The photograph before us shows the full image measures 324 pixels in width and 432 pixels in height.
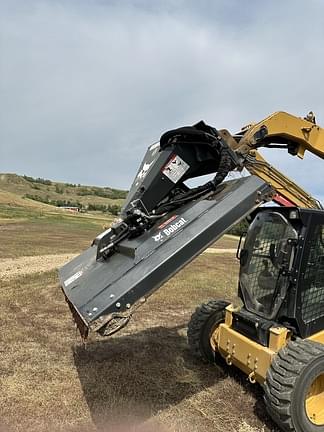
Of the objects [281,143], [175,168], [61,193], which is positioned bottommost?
[61,193]

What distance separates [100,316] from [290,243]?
2.02m

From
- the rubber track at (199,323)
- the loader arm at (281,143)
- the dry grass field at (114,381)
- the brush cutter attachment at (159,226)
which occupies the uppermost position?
the loader arm at (281,143)

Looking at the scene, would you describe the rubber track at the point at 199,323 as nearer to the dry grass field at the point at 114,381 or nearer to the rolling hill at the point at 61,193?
the dry grass field at the point at 114,381

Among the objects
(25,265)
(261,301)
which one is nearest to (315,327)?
(261,301)

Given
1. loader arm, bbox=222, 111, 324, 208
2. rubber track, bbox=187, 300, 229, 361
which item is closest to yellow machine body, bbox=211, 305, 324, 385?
rubber track, bbox=187, 300, 229, 361

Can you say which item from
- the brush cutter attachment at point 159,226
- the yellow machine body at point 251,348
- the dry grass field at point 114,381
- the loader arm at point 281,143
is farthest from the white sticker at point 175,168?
the dry grass field at point 114,381

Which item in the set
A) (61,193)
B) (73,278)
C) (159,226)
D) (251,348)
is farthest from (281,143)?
(61,193)

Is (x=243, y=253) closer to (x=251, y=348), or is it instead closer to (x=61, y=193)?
(x=251, y=348)

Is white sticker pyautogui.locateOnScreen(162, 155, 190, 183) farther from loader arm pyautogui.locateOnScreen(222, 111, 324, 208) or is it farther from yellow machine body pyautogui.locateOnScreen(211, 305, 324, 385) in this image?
yellow machine body pyautogui.locateOnScreen(211, 305, 324, 385)

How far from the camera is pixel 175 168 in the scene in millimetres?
4523

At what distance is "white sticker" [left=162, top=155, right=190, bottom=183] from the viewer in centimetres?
450

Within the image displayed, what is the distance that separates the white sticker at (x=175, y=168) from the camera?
177 inches

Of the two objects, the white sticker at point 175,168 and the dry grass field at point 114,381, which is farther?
the white sticker at point 175,168

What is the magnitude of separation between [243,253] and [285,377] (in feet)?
5.26
